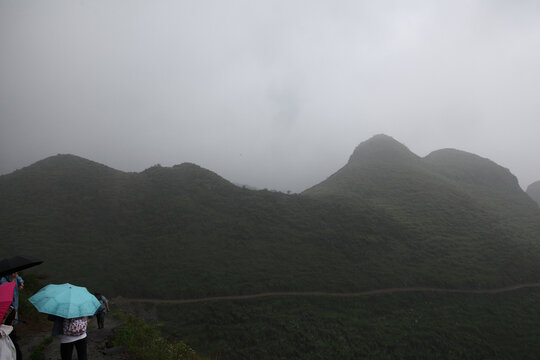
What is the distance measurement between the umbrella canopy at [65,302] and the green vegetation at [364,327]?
727 inches

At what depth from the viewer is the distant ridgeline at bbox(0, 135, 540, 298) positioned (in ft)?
110

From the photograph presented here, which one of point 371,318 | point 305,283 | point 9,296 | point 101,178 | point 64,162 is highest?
point 64,162

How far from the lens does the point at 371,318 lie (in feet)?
94.3

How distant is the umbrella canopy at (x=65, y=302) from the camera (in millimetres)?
6203

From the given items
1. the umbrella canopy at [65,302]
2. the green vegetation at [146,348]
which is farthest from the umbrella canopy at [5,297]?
the green vegetation at [146,348]

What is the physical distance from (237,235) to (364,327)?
21574 mm

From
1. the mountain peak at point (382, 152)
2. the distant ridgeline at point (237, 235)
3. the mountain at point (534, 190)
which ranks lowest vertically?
the mountain at point (534, 190)

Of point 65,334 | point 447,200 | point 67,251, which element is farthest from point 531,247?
point 67,251

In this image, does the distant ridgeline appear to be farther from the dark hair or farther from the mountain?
the mountain

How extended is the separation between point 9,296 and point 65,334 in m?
2.29

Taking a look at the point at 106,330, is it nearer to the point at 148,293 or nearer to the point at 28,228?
the point at 148,293

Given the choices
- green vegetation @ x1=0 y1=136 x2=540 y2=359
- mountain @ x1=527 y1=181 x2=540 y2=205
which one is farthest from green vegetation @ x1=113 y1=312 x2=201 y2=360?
mountain @ x1=527 y1=181 x2=540 y2=205

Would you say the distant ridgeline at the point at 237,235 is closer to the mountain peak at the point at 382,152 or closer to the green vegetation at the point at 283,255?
the green vegetation at the point at 283,255

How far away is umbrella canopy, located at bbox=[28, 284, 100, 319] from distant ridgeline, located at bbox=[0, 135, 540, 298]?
25.6 m
